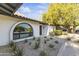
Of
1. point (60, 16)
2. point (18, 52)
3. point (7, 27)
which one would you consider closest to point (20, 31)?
point (7, 27)

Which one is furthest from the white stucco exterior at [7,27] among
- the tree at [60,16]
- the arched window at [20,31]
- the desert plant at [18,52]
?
the tree at [60,16]

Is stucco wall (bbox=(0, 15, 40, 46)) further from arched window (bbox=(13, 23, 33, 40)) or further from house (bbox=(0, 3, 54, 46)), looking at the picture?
arched window (bbox=(13, 23, 33, 40))

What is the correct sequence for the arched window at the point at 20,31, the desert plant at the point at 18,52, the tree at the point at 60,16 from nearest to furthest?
the desert plant at the point at 18,52 → the arched window at the point at 20,31 → the tree at the point at 60,16

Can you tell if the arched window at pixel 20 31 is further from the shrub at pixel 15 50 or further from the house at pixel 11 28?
the shrub at pixel 15 50

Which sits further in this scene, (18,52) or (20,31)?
(20,31)

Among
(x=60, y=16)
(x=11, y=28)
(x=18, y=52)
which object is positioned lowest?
(x=18, y=52)

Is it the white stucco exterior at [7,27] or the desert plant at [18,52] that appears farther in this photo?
the white stucco exterior at [7,27]

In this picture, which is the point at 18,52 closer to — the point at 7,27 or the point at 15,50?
the point at 15,50

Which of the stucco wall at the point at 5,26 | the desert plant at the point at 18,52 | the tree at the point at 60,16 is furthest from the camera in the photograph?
the tree at the point at 60,16

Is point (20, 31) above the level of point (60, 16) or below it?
below

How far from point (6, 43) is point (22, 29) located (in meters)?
1.13

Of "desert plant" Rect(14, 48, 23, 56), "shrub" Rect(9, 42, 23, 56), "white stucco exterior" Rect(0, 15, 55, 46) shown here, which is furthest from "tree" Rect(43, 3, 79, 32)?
"desert plant" Rect(14, 48, 23, 56)

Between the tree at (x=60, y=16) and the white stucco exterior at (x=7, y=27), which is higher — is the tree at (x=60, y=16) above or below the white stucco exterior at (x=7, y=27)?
above

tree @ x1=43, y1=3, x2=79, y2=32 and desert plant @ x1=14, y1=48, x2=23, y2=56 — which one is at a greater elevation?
tree @ x1=43, y1=3, x2=79, y2=32
